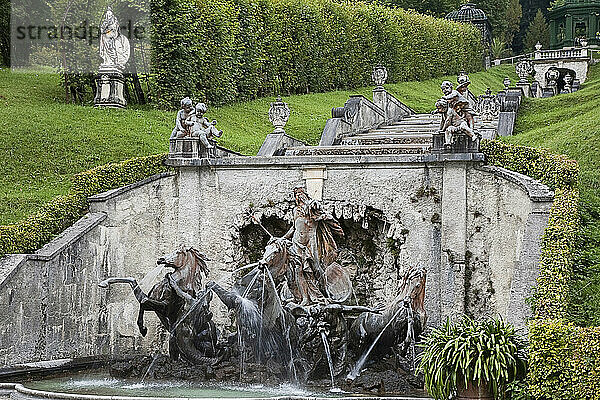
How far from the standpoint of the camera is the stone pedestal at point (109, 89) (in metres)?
22.5

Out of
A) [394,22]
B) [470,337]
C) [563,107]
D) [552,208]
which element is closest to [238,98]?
[563,107]

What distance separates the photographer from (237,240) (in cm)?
1659

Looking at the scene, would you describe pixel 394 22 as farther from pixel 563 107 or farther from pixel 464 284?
pixel 464 284

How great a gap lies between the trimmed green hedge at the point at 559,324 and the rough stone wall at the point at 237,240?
55cm

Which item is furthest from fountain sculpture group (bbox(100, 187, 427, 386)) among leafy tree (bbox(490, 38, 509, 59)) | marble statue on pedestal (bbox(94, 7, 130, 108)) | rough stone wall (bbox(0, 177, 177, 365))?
leafy tree (bbox(490, 38, 509, 59))

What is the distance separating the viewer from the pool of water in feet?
40.6

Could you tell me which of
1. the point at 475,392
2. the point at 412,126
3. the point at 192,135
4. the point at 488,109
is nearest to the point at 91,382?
→ the point at 192,135

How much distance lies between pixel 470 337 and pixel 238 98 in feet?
60.1

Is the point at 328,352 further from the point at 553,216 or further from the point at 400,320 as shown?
the point at 553,216

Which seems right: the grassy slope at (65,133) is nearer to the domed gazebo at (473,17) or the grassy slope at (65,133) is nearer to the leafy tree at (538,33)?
the domed gazebo at (473,17)

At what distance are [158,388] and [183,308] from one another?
165 cm

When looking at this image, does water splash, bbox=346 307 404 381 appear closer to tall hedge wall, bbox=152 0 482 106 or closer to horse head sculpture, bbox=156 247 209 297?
horse head sculpture, bbox=156 247 209 297

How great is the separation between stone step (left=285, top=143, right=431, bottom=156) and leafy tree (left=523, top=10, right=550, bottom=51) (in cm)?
4298

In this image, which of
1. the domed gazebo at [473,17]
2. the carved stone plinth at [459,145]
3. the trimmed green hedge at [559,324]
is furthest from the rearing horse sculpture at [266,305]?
the domed gazebo at [473,17]
